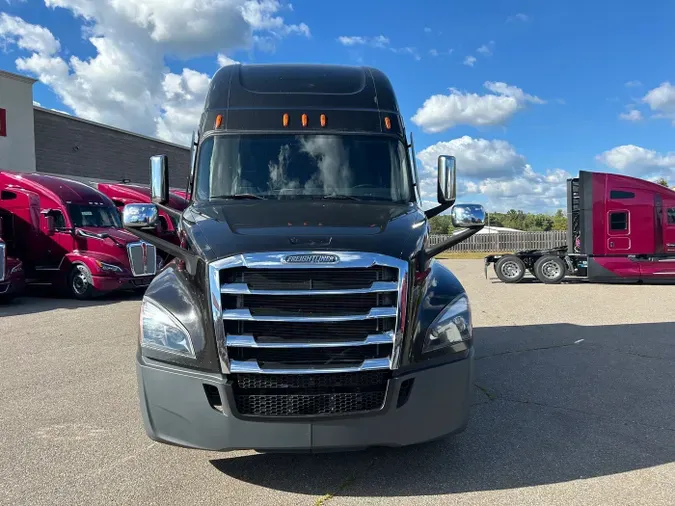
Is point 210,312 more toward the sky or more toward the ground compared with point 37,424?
more toward the sky

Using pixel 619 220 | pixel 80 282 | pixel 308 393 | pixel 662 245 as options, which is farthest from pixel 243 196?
pixel 662 245

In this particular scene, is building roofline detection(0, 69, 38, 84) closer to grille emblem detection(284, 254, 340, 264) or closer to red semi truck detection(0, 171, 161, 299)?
red semi truck detection(0, 171, 161, 299)

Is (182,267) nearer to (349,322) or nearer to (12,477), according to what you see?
(349,322)

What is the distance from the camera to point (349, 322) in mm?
3359

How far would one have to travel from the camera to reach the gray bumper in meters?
3.20

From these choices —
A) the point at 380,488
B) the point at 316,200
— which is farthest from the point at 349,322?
the point at 316,200

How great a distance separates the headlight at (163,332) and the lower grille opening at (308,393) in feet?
1.25

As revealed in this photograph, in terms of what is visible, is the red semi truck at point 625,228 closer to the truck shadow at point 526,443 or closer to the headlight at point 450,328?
the truck shadow at point 526,443

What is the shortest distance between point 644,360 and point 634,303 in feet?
20.2

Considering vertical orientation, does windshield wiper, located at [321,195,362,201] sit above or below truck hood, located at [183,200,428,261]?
above

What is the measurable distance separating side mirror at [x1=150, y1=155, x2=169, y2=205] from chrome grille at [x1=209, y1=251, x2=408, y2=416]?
179cm

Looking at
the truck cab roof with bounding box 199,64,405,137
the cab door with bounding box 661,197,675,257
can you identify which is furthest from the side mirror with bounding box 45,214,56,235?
the cab door with bounding box 661,197,675,257

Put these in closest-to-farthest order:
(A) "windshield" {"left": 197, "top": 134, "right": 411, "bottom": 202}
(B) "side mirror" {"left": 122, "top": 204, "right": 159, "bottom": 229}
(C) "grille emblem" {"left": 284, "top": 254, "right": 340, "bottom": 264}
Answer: (C) "grille emblem" {"left": 284, "top": 254, "right": 340, "bottom": 264} → (B) "side mirror" {"left": 122, "top": 204, "right": 159, "bottom": 229} → (A) "windshield" {"left": 197, "top": 134, "right": 411, "bottom": 202}

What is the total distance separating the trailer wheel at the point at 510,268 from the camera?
1766 cm
